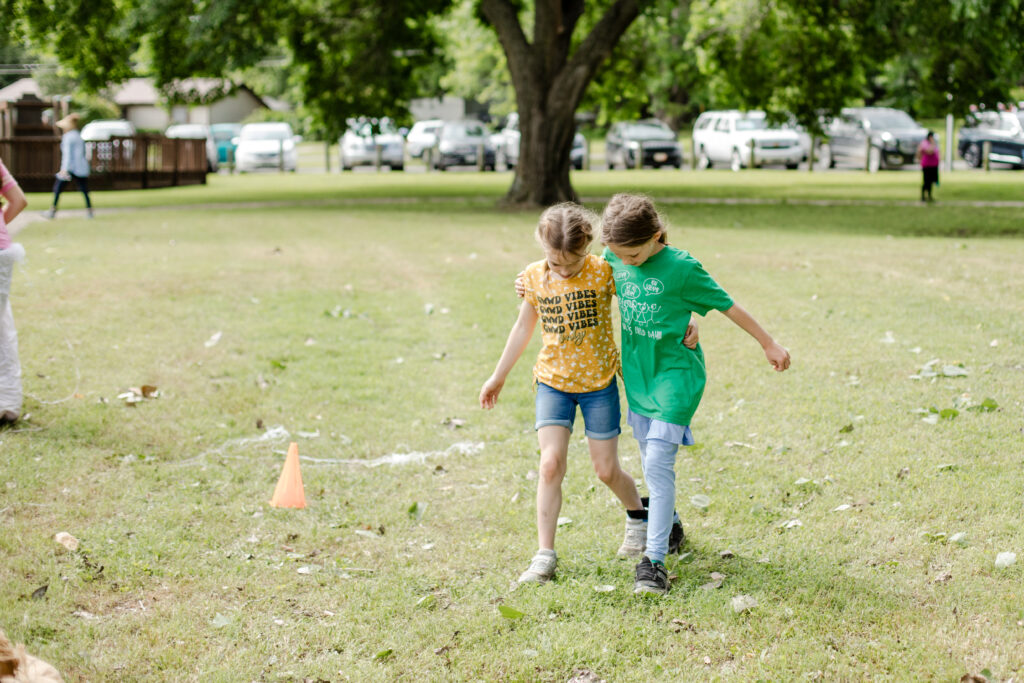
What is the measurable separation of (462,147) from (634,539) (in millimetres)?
35423

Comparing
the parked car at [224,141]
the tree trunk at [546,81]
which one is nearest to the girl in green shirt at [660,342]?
the tree trunk at [546,81]

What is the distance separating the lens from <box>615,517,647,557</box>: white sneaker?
15.9 ft

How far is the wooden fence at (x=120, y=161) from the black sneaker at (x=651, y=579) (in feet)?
83.2

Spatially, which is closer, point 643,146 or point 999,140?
point 999,140

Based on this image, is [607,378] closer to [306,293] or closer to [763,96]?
[306,293]

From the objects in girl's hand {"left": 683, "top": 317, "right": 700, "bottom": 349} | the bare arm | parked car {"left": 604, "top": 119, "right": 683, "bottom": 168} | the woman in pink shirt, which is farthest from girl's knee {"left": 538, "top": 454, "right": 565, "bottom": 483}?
parked car {"left": 604, "top": 119, "right": 683, "bottom": 168}

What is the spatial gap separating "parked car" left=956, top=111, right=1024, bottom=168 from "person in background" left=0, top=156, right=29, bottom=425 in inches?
1208

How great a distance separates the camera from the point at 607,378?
14.7ft

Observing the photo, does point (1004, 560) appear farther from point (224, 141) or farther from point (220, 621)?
point (224, 141)

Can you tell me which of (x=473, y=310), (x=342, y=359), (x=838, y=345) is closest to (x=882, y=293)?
(x=838, y=345)

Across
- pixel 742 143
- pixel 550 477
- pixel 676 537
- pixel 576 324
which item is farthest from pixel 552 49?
pixel 550 477

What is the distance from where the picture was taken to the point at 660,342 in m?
4.38

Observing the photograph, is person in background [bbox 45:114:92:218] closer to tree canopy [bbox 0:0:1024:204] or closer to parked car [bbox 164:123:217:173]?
tree canopy [bbox 0:0:1024:204]

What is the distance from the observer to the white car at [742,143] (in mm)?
37062
